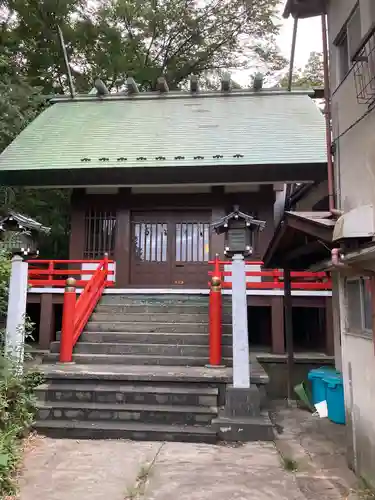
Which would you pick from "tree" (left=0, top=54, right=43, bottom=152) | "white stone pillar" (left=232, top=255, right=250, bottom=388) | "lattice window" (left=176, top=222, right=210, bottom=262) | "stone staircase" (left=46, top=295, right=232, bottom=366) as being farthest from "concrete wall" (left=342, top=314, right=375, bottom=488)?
"tree" (left=0, top=54, right=43, bottom=152)

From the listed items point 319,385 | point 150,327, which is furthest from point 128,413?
point 319,385

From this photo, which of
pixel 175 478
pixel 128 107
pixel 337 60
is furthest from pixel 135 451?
pixel 128 107

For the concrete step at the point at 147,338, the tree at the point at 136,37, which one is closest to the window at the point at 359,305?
the concrete step at the point at 147,338

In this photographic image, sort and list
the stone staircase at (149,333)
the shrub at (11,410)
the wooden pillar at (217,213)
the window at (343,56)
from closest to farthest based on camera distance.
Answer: the shrub at (11,410) < the window at (343,56) < the stone staircase at (149,333) < the wooden pillar at (217,213)

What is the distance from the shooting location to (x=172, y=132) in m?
11.1

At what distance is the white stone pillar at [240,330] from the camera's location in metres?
5.73

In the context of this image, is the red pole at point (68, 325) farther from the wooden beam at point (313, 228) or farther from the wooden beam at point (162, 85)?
the wooden beam at point (162, 85)

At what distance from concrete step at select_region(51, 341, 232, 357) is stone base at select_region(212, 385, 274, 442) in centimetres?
147

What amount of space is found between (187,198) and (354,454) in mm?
7335

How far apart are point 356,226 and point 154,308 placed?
5738 millimetres

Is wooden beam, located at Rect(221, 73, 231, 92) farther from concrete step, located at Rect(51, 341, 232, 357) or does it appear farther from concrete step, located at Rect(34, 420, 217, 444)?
concrete step, located at Rect(34, 420, 217, 444)

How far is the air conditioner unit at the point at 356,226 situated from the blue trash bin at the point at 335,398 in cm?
329

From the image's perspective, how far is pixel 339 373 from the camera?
21.2 ft

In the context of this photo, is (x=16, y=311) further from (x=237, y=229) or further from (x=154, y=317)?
(x=237, y=229)
